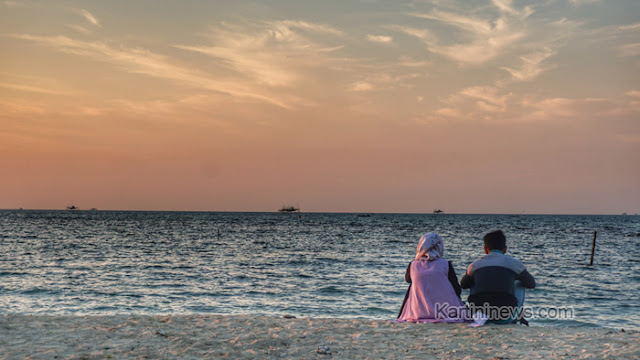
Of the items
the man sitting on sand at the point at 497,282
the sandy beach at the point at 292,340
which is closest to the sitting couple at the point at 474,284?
the man sitting on sand at the point at 497,282

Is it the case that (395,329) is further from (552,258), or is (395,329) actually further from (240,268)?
(552,258)

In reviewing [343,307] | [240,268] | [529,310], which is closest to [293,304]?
[343,307]

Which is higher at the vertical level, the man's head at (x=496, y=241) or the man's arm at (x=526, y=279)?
the man's head at (x=496, y=241)

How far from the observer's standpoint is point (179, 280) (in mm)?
25484

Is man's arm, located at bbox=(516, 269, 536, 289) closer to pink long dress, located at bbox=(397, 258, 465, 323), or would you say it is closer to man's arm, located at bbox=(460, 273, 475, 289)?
man's arm, located at bbox=(460, 273, 475, 289)

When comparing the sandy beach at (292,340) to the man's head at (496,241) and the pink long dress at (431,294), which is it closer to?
the pink long dress at (431,294)

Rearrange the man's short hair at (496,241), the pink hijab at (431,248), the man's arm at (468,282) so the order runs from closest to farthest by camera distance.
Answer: the man's short hair at (496,241), the pink hijab at (431,248), the man's arm at (468,282)

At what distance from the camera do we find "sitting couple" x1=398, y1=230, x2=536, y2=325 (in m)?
9.27

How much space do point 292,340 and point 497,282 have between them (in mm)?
3876

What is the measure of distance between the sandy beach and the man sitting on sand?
14.4 inches

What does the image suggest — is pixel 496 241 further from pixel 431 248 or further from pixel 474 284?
pixel 431 248

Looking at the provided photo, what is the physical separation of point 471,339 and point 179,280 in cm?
1922

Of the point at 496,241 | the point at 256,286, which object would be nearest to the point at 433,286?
the point at 496,241

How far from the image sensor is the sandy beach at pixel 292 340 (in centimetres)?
828
